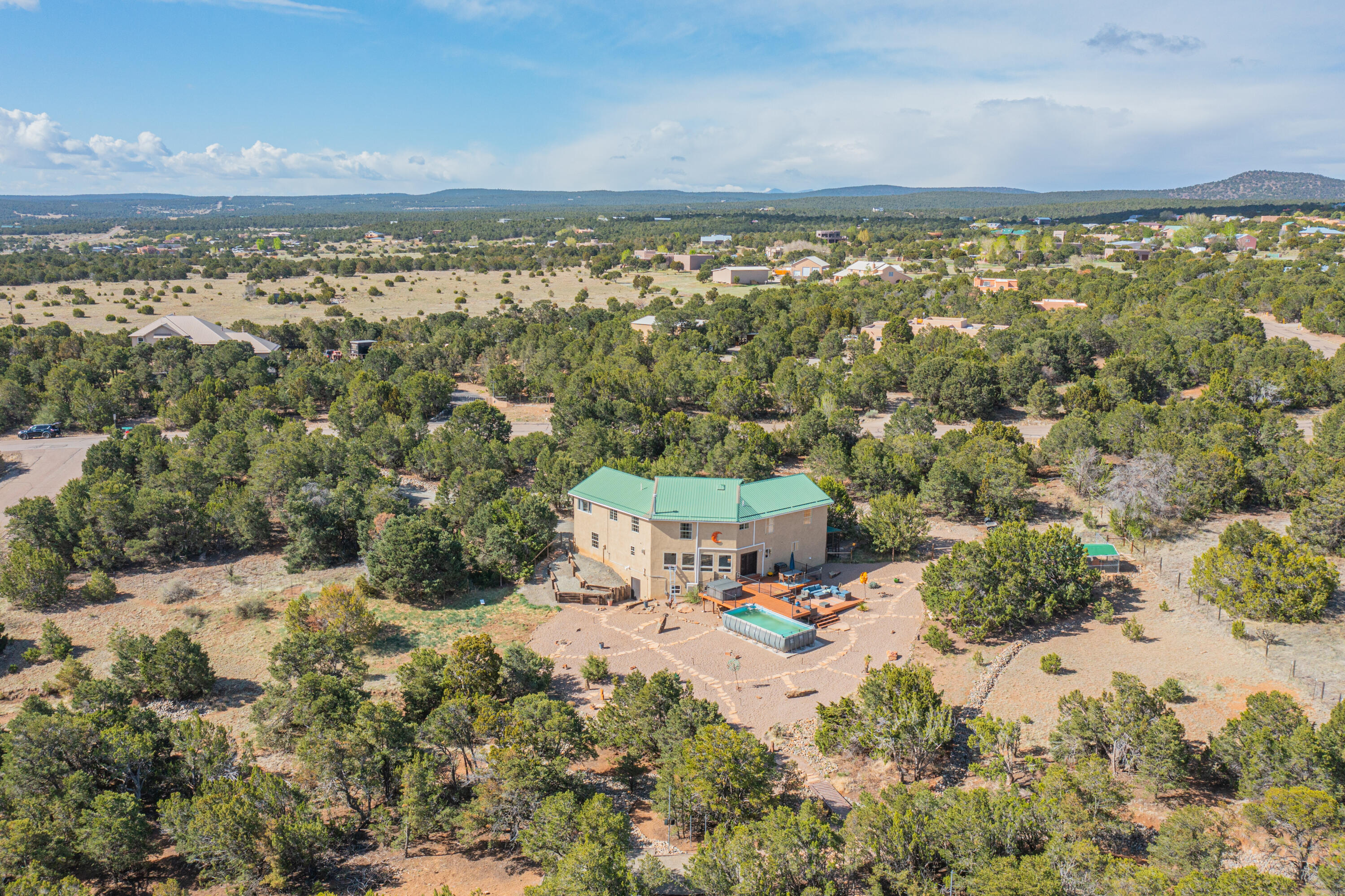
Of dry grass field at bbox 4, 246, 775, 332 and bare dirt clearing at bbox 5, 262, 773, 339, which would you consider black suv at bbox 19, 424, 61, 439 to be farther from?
dry grass field at bbox 4, 246, 775, 332

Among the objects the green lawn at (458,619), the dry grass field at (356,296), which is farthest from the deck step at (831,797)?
the dry grass field at (356,296)

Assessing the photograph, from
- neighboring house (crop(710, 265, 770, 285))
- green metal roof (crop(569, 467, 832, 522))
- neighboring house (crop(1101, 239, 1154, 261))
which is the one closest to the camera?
green metal roof (crop(569, 467, 832, 522))

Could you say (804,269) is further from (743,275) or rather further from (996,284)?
(996,284)

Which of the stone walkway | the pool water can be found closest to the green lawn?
the stone walkway

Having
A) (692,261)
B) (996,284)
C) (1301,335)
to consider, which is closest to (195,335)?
(692,261)

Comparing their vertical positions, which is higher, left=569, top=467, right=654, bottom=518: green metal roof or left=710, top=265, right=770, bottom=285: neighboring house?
left=710, top=265, right=770, bottom=285: neighboring house

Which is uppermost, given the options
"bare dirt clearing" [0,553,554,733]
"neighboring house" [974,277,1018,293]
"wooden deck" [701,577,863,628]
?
"neighboring house" [974,277,1018,293]
